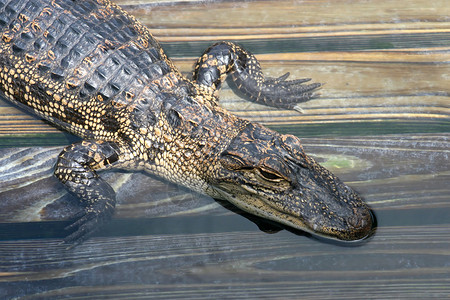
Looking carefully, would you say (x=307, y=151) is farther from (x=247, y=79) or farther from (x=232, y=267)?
(x=232, y=267)

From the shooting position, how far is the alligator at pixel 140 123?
332 cm

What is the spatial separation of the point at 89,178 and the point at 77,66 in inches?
32.0

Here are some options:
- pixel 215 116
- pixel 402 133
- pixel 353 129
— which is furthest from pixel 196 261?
pixel 402 133

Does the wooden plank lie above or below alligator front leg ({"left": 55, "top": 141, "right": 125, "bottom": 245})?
below

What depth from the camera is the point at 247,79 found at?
4.20 m

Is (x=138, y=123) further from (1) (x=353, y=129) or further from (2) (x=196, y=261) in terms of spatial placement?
(1) (x=353, y=129)

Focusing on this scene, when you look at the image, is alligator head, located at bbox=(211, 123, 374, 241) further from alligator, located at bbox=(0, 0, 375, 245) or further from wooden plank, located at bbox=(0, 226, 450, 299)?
wooden plank, located at bbox=(0, 226, 450, 299)

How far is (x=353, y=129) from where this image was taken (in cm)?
395

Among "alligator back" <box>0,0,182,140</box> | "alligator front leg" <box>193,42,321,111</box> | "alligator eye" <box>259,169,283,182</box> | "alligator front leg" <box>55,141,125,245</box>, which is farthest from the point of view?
"alligator front leg" <box>193,42,321,111</box>

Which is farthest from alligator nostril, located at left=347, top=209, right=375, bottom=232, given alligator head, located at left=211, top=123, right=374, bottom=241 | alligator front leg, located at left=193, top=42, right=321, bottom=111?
alligator front leg, located at left=193, top=42, right=321, bottom=111

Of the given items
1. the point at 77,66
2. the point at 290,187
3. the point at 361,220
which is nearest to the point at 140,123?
the point at 77,66

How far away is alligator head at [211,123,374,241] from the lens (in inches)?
128

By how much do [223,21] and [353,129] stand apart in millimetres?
1536

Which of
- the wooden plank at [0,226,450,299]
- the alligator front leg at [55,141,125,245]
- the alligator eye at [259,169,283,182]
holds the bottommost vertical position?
the wooden plank at [0,226,450,299]
